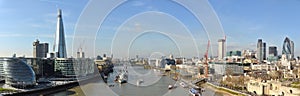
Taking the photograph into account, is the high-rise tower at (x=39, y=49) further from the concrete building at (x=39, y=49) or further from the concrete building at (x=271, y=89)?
the concrete building at (x=271, y=89)

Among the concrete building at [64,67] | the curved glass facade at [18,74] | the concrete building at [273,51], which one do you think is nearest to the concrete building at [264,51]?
the concrete building at [273,51]

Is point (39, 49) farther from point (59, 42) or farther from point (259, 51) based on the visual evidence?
point (259, 51)

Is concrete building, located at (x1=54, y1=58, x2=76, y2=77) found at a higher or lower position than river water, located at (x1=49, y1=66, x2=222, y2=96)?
higher

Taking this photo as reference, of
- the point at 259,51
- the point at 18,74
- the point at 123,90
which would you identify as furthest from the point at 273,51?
the point at 18,74

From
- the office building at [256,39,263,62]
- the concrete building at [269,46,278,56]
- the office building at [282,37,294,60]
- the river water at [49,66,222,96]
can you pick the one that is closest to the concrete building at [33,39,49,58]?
the river water at [49,66,222,96]

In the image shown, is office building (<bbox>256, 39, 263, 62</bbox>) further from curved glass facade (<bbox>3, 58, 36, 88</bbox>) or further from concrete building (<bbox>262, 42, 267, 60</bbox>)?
curved glass facade (<bbox>3, 58, 36, 88</bbox>)

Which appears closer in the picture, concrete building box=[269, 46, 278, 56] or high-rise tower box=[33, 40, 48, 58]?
high-rise tower box=[33, 40, 48, 58]

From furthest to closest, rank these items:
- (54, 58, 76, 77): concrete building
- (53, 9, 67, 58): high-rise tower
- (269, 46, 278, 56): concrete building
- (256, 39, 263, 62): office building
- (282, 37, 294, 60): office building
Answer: (269, 46, 278, 56): concrete building, (256, 39, 263, 62): office building, (282, 37, 294, 60): office building, (53, 9, 67, 58): high-rise tower, (54, 58, 76, 77): concrete building

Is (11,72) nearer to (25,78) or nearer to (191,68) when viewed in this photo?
(25,78)
